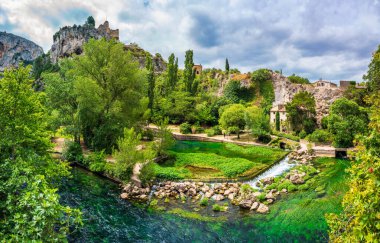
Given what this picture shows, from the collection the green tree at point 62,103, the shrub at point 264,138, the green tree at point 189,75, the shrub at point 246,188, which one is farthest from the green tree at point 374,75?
the green tree at point 189,75

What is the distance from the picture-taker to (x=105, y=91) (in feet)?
103

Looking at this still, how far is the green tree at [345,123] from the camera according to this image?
3469 centimetres

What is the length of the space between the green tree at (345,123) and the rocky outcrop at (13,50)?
6822 inches

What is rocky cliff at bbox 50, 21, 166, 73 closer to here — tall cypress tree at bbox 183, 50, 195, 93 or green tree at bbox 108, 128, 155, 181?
tall cypress tree at bbox 183, 50, 195, 93

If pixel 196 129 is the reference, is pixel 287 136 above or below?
below

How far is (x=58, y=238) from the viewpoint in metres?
7.33

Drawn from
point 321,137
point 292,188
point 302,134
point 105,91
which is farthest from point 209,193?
point 302,134

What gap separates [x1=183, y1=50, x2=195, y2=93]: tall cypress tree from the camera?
63438 mm

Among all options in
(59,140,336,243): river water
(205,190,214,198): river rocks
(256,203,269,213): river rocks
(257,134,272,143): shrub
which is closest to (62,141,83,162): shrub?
(59,140,336,243): river water

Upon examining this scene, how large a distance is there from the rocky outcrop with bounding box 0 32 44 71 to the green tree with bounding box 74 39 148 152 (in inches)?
6037

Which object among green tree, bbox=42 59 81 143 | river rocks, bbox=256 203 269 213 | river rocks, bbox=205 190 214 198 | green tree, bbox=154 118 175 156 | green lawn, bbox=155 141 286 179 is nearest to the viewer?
river rocks, bbox=256 203 269 213

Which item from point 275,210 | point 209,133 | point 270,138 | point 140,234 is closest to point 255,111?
point 270,138

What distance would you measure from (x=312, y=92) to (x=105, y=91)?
47.0m

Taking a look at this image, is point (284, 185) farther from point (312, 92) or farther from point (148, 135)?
point (312, 92)
